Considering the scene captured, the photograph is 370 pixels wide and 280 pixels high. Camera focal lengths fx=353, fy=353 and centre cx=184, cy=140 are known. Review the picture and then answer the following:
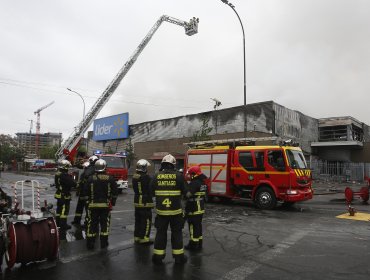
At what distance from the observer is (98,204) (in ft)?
21.8

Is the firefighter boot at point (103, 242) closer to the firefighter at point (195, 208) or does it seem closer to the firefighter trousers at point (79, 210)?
the firefighter at point (195, 208)

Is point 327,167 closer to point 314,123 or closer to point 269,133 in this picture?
point 314,123

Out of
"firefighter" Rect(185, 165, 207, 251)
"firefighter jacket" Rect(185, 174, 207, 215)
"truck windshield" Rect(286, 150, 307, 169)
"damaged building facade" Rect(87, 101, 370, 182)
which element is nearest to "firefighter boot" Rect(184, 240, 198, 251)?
"firefighter" Rect(185, 165, 207, 251)

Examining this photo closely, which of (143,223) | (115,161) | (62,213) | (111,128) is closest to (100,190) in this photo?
(143,223)

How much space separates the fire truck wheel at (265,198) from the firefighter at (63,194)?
720 cm

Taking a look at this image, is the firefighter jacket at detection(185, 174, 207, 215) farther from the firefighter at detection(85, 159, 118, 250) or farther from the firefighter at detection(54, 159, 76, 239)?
the firefighter at detection(54, 159, 76, 239)

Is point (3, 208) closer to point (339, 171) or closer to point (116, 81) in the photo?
point (116, 81)

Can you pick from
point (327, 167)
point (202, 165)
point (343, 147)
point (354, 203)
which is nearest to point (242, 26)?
point (202, 165)

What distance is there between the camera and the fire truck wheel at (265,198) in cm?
1273

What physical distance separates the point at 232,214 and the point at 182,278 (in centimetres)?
677

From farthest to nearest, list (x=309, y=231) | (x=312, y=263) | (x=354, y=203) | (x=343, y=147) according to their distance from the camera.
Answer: (x=343, y=147)
(x=354, y=203)
(x=309, y=231)
(x=312, y=263)

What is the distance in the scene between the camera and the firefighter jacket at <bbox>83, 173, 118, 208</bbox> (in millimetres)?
6656

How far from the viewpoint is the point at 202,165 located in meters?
15.0

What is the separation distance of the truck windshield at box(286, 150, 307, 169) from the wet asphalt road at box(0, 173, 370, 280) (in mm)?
3282
